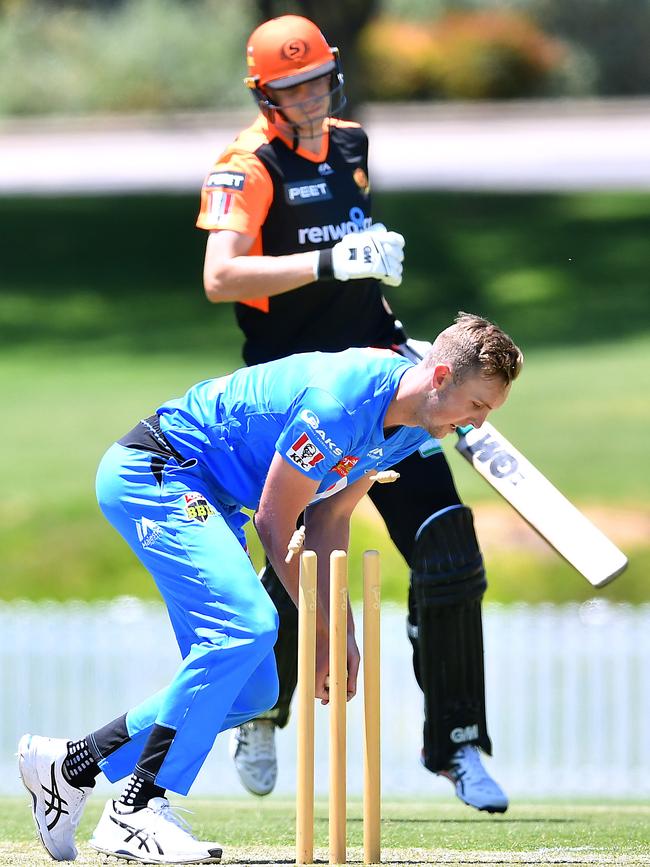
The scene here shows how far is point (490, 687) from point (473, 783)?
246 inches

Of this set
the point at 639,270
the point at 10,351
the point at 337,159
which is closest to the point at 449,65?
the point at 639,270

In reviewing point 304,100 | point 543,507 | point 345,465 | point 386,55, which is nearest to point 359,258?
point 304,100

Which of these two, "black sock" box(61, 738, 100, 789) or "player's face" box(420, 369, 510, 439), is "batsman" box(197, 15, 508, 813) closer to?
"player's face" box(420, 369, 510, 439)

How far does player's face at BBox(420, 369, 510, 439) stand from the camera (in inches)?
173

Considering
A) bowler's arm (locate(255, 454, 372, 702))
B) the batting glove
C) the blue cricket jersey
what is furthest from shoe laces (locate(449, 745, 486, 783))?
the batting glove

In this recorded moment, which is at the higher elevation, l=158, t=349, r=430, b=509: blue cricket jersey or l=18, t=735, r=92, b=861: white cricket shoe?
l=158, t=349, r=430, b=509: blue cricket jersey

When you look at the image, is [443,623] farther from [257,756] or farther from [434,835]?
[257,756]

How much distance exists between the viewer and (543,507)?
5453 millimetres

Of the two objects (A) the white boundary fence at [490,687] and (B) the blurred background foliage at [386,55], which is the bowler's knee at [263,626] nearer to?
(A) the white boundary fence at [490,687]

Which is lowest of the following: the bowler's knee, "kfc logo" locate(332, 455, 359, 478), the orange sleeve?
the bowler's knee

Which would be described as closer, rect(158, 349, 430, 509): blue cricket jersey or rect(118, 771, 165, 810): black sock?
rect(158, 349, 430, 509): blue cricket jersey

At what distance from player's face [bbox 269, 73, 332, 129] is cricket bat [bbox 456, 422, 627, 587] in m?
1.22

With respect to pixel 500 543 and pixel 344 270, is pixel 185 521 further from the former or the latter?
pixel 500 543

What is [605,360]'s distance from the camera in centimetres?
2017
